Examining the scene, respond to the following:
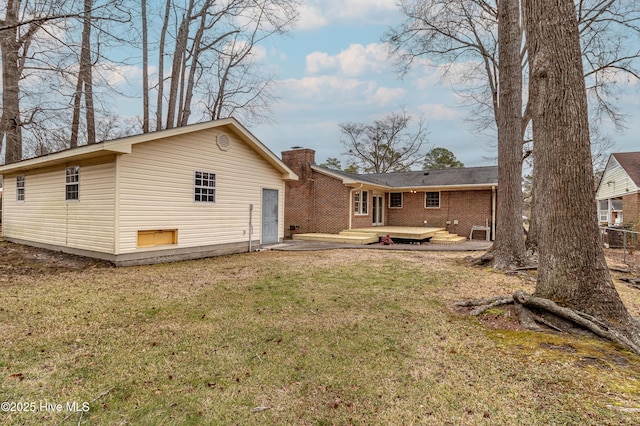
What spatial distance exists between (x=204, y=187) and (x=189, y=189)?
53 cm

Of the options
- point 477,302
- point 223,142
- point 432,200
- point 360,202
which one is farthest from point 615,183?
point 223,142

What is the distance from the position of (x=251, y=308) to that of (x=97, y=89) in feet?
32.3

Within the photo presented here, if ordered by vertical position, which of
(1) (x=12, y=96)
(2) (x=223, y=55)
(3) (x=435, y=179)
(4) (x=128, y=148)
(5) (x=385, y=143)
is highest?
(2) (x=223, y=55)

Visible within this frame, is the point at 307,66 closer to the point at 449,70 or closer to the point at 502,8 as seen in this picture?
the point at 449,70

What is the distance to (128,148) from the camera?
24.2ft

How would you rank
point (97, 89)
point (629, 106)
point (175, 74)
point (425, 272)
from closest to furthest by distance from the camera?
point (425, 272)
point (97, 89)
point (629, 106)
point (175, 74)

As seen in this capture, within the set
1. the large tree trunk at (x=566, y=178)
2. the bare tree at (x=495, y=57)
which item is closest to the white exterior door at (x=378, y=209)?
the bare tree at (x=495, y=57)

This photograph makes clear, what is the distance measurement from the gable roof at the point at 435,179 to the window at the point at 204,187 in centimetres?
707

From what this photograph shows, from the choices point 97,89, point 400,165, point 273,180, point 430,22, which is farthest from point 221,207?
point 400,165

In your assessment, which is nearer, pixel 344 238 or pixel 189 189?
pixel 189 189

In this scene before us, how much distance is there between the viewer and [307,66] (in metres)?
18.0

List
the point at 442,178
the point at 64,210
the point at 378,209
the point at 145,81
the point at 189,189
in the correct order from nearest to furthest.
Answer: the point at 64,210 → the point at 189,189 → the point at 145,81 → the point at 442,178 → the point at 378,209

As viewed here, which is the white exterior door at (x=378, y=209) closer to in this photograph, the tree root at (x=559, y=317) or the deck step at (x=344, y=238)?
the deck step at (x=344, y=238)

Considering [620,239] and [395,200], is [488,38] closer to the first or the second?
[395,200]
